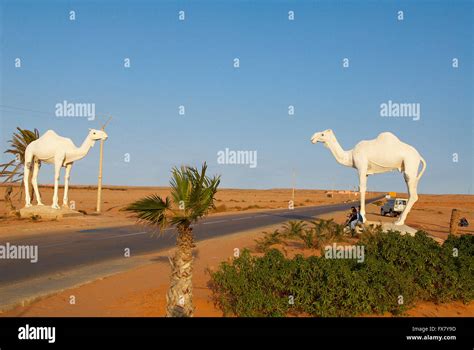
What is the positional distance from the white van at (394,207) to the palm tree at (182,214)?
3953 centimetres

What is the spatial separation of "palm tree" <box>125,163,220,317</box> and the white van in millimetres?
39527

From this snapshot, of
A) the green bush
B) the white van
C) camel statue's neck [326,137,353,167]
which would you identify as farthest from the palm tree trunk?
the white van

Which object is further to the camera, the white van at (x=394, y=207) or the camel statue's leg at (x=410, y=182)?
the white van at (x=394, y=207)

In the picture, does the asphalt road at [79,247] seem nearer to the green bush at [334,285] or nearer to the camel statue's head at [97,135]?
the green bush at [334,285]

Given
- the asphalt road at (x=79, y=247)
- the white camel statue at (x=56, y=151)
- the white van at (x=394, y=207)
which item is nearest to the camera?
the asphalt road at (x=79, y=247)

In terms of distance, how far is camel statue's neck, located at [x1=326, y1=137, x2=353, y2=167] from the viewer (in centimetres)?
2204

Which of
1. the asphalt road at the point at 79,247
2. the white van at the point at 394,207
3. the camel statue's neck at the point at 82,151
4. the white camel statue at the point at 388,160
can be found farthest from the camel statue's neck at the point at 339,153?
the white van at the point at 394,207

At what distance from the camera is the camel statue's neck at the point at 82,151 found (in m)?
31.1

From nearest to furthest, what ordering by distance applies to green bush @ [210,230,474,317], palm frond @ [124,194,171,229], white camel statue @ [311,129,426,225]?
palm frond @ [124,194,171,229] < green bush @ [210,230,474,317] < white camel statue @ [311,129,426,225]

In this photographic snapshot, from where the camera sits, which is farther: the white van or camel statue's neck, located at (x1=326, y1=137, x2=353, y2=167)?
the white van

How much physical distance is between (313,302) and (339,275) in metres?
0.75

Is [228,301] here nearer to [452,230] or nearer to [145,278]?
[145,278]

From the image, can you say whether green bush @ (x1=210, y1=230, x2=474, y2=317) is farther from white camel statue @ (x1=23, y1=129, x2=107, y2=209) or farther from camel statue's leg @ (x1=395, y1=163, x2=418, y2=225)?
white camel statue @ (x1=23, y1=129, x2=107, y2=209)
